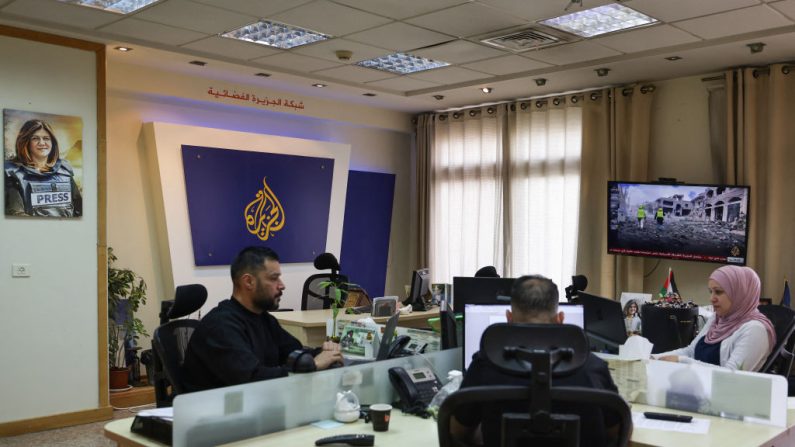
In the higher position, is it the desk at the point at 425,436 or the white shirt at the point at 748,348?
the white shirt at the point at 748,348

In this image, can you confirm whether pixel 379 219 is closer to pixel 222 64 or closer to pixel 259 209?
pixel 259 209

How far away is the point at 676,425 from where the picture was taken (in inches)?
118

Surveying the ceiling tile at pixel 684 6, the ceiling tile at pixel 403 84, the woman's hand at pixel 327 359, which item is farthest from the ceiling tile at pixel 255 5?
the woman's hand at pixel 327 359

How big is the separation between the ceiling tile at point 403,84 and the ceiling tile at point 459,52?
3.06 ft

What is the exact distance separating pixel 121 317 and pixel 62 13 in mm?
2833

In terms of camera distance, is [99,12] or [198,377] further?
[99,12]

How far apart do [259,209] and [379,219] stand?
6.31 ft

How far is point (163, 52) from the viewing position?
20.4 ft

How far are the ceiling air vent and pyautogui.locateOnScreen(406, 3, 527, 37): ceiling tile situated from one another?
20cm

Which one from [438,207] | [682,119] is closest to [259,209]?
[438,207]

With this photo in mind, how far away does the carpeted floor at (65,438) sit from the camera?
527cm

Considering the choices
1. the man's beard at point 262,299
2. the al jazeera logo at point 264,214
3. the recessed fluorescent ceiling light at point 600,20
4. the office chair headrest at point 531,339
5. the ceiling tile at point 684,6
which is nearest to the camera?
the office chair headrest at point 531,339

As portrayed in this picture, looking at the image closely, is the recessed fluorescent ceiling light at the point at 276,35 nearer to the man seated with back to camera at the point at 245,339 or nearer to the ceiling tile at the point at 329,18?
the ceiling tile at the point at 329,18

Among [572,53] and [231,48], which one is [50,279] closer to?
[231,48]
